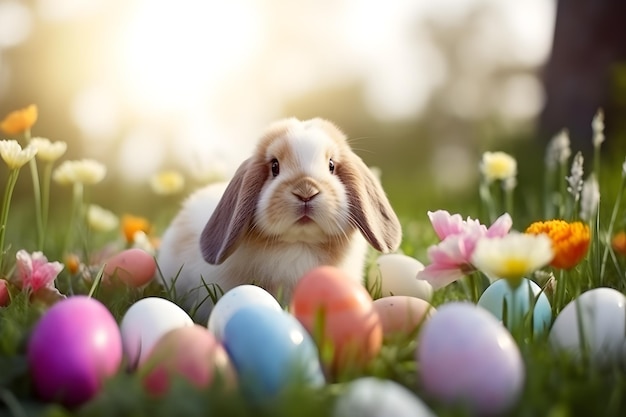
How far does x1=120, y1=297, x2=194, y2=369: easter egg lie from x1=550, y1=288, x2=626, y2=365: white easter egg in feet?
2.97

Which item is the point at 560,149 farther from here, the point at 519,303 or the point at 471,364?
the point at 471,364

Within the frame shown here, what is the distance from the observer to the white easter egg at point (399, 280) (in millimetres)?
2473

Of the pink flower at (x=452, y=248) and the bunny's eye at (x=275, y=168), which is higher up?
the bunny's eye at (x=275, y=168)

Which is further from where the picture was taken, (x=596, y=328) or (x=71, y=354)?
(x=596, y=328)

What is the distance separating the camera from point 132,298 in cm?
237

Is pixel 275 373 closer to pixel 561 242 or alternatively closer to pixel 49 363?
pixel 49 363

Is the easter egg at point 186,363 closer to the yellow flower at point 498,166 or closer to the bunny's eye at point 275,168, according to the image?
the bunny's eye at point 275,168

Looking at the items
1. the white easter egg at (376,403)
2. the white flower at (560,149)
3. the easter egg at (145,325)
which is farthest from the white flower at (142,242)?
the white easter egg at (376,403)

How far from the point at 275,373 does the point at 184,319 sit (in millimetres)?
424

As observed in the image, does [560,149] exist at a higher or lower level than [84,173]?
higher

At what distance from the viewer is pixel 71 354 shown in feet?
4.77

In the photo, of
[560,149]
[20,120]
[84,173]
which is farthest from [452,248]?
[84,173]

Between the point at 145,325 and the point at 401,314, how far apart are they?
2.09 ft

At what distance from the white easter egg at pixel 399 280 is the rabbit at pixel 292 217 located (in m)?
0.12
